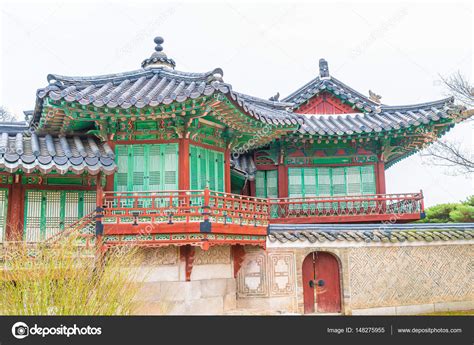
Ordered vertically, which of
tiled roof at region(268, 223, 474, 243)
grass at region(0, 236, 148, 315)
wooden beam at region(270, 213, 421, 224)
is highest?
wooden beam at region(270, 213, 421, 224)

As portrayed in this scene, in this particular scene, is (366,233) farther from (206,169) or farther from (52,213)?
(52,213)

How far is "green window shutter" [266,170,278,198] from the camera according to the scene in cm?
1925

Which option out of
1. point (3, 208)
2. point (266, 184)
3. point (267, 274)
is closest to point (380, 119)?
point (266, 184)

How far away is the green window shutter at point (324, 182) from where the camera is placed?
18944 millimetres

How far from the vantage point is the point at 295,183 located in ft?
62.3

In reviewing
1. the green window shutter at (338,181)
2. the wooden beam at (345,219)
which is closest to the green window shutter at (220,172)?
the wooden beam at (345,219)

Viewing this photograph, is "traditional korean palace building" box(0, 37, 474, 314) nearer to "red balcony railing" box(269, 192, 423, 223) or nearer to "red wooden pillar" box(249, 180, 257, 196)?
"red balcony railing" box(269, 192, 423, 223)

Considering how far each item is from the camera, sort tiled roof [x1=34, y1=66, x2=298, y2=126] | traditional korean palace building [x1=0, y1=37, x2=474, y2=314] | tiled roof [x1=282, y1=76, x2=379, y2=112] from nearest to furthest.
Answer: tiled roof [x1=34, y1=66, x2=298, y2=126]
traditional korean palace building [x1=0, y1=37, x2=474, y2=314]
tiled roof [x1=282, y1=76, x2=379, y2=112]

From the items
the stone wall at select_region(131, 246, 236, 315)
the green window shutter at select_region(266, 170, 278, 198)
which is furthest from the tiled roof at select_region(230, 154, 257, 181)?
the stone wall at select_region(131, 246, 236, 315)

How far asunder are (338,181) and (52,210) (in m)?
10.4

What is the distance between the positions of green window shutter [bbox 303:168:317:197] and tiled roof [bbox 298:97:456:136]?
5.75 ft

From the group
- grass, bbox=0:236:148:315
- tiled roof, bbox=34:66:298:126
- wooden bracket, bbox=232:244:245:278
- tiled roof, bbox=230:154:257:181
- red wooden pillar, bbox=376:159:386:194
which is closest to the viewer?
grass, bbox=0:236:148:315

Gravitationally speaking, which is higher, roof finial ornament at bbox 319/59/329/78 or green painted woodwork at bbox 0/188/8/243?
roof finial ornament at bbox 319/59/329/78

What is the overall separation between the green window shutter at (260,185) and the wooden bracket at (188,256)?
6.98m
